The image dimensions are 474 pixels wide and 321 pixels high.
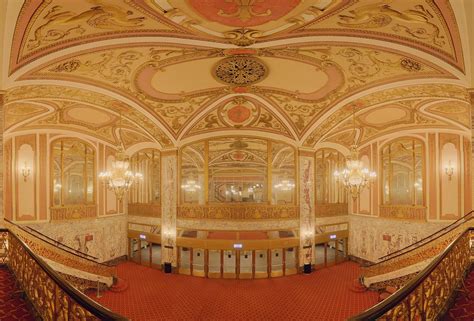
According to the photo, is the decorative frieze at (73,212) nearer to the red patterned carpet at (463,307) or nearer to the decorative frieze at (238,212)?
the decorative frieze at (238,212)

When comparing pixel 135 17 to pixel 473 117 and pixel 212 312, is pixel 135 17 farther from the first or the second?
pixel 212 312

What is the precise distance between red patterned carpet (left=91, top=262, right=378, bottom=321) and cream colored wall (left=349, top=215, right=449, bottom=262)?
166cm

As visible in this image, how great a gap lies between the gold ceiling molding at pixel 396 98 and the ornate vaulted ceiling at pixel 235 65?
5 centimetres

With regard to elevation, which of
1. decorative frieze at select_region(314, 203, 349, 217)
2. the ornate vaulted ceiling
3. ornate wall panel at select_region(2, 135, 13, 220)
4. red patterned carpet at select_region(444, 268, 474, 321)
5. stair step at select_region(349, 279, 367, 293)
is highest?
the ornate vaulted ceiling

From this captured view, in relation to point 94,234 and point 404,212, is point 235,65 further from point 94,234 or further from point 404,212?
point 94,234

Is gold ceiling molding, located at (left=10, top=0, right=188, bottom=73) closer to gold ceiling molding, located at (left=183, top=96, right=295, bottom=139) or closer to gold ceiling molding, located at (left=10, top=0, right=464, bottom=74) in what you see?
gold ceiling molding, located at (left=10, top=0, right=464, bottom=74)

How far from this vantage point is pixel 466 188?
38.5 ft

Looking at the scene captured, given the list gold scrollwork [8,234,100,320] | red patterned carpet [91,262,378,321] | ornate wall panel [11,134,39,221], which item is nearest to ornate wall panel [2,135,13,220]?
ornate wall panel [11,134,39,221]

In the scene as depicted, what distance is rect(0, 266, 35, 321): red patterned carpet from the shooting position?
3530 millimetres

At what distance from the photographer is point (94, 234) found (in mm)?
13633

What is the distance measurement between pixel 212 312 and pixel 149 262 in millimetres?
6036

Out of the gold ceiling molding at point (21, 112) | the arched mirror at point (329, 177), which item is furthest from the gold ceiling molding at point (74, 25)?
the arched mirror at point (329, 177)

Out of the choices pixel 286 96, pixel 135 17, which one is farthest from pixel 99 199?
pixel 135 17

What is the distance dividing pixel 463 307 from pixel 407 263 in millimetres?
6419
